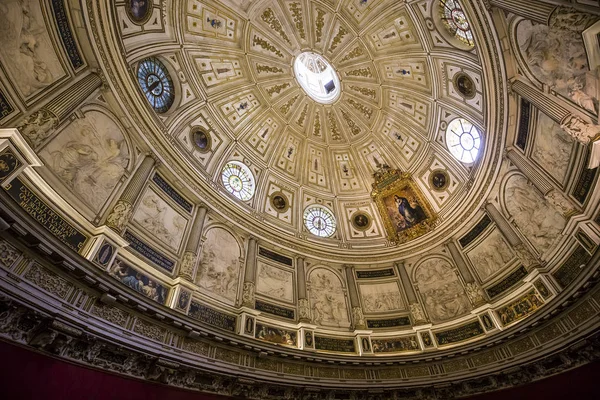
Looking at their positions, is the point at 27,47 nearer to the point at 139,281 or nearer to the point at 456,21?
the point at 139,281

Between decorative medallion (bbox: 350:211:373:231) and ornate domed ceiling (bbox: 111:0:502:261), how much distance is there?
0.24 ft

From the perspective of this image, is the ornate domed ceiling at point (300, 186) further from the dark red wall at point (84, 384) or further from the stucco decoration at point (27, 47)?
the dark red wall at point (84, 384)

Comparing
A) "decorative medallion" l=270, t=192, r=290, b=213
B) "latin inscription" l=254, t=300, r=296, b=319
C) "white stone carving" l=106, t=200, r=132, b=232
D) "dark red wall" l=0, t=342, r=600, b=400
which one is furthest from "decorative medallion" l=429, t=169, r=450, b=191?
"white stone carving" l=106, t=200, r=132, b=232

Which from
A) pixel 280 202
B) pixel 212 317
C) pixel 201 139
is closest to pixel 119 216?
pixel 212 317

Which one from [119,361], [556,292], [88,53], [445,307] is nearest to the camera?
[119,361]

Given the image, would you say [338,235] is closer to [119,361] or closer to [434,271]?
[434,271]

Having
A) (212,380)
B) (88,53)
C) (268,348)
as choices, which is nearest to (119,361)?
(212,380)

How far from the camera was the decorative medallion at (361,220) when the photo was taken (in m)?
21.5

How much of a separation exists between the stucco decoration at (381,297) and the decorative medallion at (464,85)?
11417 mm

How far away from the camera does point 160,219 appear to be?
Answer: 12938 millimetres

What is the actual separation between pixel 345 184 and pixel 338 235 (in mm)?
4221

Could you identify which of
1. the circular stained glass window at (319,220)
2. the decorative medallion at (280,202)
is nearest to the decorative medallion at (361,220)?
the circular stained glass window at (319,220)

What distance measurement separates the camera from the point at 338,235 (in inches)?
830

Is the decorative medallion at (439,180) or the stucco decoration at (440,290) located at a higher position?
the decorative medallion at (439,180)
